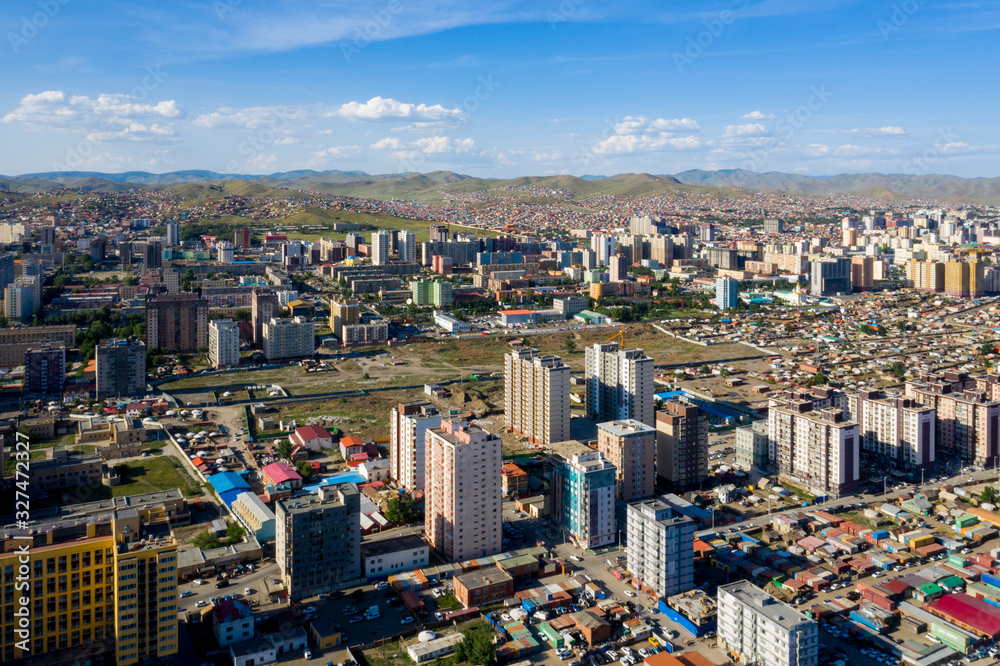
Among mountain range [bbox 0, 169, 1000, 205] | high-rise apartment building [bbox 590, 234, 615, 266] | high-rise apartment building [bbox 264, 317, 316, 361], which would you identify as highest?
mountain range [bbox 0, 169, 1000, 205]

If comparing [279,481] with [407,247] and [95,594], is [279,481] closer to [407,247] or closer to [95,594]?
[95,594]

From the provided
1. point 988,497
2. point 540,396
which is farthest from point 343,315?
point 988,497

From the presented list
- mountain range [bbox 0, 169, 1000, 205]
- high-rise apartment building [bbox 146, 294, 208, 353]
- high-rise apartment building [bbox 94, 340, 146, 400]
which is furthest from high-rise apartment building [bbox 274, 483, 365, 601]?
mountain range [bbox 0, 169, 1000, 205]

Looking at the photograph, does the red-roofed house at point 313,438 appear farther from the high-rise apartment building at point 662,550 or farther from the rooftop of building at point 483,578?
the high-rise apartment building at point 662,550

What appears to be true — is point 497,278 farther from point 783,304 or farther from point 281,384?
point 281,384

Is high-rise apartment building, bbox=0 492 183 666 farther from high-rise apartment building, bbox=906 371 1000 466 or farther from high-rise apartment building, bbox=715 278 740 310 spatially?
high-rise apartment building, bbox=715 278 740 310

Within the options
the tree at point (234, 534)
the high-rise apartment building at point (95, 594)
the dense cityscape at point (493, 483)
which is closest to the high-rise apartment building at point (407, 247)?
the dense cityscape at point (493, 483)

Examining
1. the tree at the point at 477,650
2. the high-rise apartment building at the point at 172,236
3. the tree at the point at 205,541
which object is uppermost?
the high-rise apartment building at the point at 172,236
